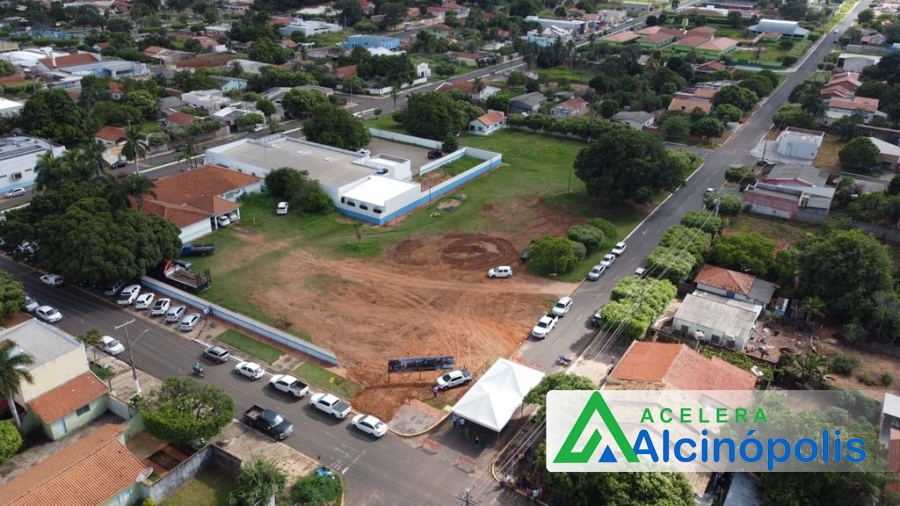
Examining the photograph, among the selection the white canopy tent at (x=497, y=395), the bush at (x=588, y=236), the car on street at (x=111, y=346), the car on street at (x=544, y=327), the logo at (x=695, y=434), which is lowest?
the car on street at (x=111, y=346)

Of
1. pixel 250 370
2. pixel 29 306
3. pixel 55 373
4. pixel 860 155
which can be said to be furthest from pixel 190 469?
pixel 860 155

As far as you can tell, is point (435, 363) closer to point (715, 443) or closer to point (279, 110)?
point (715, 443)

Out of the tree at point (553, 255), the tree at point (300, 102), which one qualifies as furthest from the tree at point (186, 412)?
the tree at point (300, 102)

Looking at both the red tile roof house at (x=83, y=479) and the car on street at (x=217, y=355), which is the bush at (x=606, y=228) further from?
the red tile roof house at (x=83, y=479)

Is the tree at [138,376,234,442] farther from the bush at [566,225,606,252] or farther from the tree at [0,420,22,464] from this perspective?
the bush at [566,225,606,252]

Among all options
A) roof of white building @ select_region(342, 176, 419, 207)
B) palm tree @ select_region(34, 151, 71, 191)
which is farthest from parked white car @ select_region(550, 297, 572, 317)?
palm tree @ select_region(34, 151, 71, 191)

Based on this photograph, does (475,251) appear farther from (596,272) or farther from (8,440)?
(8,440)

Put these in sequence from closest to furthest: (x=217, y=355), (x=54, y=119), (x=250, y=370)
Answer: (x=250, y=370) < (x=217, y=355) < (x=54, y=119)
